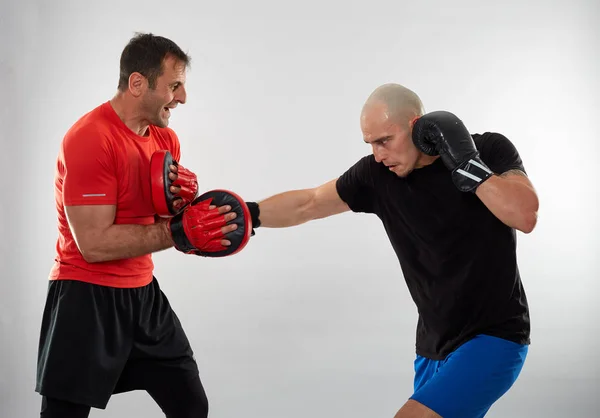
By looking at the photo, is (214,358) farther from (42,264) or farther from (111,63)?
(111,63)

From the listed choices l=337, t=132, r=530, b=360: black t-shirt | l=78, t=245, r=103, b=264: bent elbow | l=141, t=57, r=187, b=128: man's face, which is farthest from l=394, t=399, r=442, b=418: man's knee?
l=141, t=57, r=187, b=128: man's face

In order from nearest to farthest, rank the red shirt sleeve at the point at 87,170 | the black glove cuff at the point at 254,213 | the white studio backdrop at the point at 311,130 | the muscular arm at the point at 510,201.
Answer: the muscular arm at the point at 510,201 < the red shirt sleeve at the point at 87,170 < the black glove cuff at the point at 254,213 < the white studio backdrop at the point at 311,130

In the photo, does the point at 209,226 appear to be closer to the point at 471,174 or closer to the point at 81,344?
the point at 81,344

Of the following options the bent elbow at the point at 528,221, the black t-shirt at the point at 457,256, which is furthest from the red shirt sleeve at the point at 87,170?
the bent elbow at the point at 528,221

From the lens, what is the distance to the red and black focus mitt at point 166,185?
9.06ft

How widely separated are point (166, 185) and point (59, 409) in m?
0.87

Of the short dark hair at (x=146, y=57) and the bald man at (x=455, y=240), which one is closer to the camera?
the bald man at (x=455, y=240)

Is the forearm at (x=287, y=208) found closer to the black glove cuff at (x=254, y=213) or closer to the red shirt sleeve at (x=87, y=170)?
the black glove cuff at (x=254, y=213)

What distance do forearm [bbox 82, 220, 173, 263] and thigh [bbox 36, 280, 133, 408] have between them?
0.49 ft

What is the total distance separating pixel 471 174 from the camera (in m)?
2.49

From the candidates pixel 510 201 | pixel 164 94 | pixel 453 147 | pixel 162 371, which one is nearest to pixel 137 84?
pixel 164 94

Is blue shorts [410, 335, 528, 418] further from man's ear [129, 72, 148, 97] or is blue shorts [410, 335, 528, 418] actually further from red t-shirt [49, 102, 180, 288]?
man's ear [129, 72, 148, 97]

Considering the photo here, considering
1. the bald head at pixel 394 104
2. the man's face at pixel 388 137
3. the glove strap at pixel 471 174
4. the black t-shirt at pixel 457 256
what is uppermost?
the bald head at pixel 394 104

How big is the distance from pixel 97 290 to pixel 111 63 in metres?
2.80
